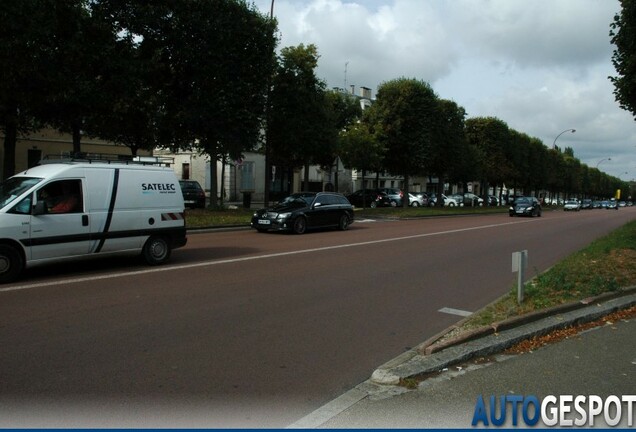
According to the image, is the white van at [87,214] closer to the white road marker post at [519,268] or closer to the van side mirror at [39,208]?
the van side mirror at [39,208]

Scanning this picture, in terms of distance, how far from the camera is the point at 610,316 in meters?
6.85

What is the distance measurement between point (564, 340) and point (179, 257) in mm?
8325

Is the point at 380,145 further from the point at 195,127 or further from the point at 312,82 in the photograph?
the point at 195,127

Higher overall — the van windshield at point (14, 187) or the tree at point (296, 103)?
the tree at point (296, 103)

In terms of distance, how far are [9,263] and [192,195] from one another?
69.1 ft

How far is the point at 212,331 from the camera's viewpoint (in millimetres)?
5855

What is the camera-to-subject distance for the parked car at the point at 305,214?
17.7 metres

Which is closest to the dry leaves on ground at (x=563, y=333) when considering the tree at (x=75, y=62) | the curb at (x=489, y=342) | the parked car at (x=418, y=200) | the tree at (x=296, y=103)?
the curb at (x=489, y=342)

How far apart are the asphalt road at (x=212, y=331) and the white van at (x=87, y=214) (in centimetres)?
47

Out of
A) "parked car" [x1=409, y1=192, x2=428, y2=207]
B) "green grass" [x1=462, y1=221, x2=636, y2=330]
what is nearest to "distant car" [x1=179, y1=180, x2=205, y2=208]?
"green grass" [x1=462, y1=221, x2=636, y2=330]

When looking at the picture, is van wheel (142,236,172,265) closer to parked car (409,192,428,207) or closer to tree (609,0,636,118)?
tree (609,0,636,118)

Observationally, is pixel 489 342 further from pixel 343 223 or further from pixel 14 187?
pixel 343 223

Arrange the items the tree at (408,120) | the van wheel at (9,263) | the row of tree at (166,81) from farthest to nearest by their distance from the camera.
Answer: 1. the tree at (408,120)
2. the row of tree at (166,81)
3. the van wheel at (9,263)

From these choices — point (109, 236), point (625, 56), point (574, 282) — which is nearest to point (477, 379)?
point (574, 282)
